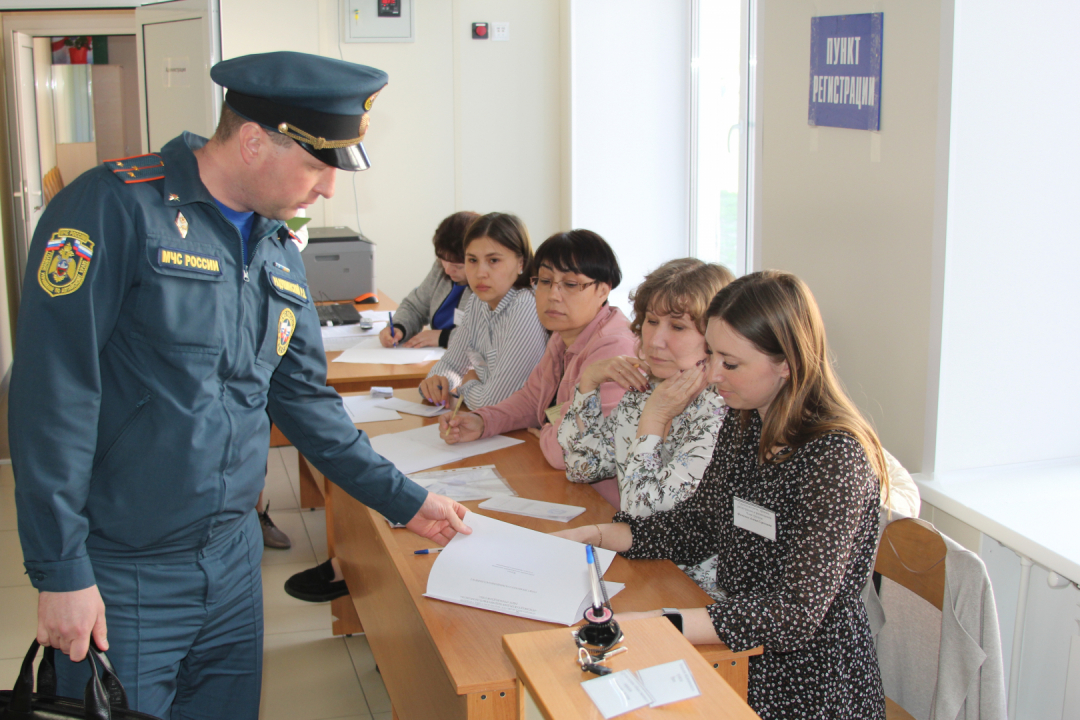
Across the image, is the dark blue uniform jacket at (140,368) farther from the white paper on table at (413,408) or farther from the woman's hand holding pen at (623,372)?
the white paper on table at (413,408)

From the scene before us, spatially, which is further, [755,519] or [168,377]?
[755,519]

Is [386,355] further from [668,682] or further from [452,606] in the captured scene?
[668,682]

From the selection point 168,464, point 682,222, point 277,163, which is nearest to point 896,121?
point 277,163

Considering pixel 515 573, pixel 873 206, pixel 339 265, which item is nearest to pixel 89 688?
pixel 515 573

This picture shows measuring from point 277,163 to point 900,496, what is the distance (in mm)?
1317

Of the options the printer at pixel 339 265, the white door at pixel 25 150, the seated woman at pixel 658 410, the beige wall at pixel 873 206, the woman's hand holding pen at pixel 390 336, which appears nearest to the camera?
the seated woman at pixel 658 410

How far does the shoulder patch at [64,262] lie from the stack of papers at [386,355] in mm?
2210

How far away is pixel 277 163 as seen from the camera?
1344 mm

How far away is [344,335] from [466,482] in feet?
6.43

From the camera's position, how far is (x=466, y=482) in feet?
6.93

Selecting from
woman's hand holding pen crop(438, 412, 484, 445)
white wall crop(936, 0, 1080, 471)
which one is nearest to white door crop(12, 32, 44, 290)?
woman's hand holding pen crop(438, 412, 484, 445)

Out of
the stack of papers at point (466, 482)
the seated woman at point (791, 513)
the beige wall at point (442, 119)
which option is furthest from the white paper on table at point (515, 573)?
the beige wall at point (442, 119)

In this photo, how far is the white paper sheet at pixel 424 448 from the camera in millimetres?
2258

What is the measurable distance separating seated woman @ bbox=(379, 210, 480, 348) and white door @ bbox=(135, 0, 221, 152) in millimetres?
1890
